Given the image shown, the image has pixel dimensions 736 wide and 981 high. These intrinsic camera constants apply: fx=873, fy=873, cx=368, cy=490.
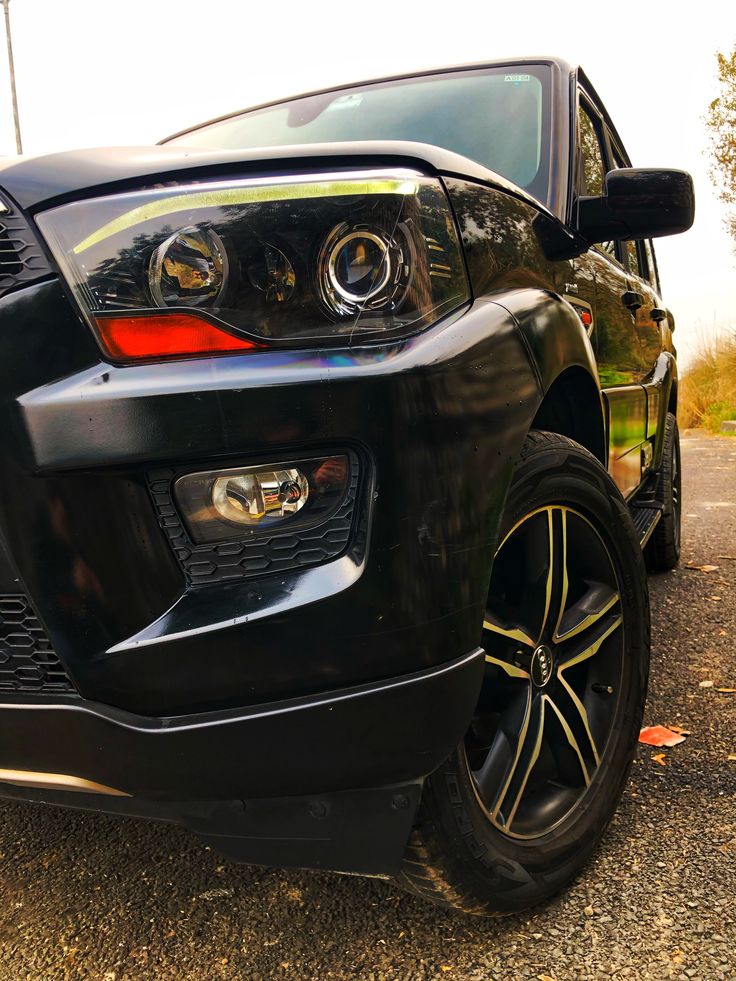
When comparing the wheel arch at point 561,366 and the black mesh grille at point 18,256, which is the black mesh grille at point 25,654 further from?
the wheel arch at point 561,366

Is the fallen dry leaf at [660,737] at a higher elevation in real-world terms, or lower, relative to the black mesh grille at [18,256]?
lower

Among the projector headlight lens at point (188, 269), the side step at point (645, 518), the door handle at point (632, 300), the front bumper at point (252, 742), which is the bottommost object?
the side step at point (645, 518)

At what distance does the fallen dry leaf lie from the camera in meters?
2.35

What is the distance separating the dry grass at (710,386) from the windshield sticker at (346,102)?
12024mm

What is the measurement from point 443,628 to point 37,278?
76cm

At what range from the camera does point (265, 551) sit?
1.24 m

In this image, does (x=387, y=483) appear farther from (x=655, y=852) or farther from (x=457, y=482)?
(x=655, y=852)

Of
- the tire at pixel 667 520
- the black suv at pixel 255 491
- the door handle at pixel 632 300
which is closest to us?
the black suv at pixel 255 491

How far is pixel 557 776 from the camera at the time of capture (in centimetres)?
179

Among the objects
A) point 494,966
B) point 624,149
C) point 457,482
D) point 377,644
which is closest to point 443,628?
point 377,644

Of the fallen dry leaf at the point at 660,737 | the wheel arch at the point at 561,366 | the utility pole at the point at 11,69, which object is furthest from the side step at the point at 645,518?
the utility pole at the point at 11,69

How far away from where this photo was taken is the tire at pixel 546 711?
1.47 m

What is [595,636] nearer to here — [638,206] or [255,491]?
[255,491]

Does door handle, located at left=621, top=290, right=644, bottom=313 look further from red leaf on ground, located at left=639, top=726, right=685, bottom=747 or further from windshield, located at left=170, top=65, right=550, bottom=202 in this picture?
red leaf on ground, located at left=639, top=726, right=685, bottom=747
